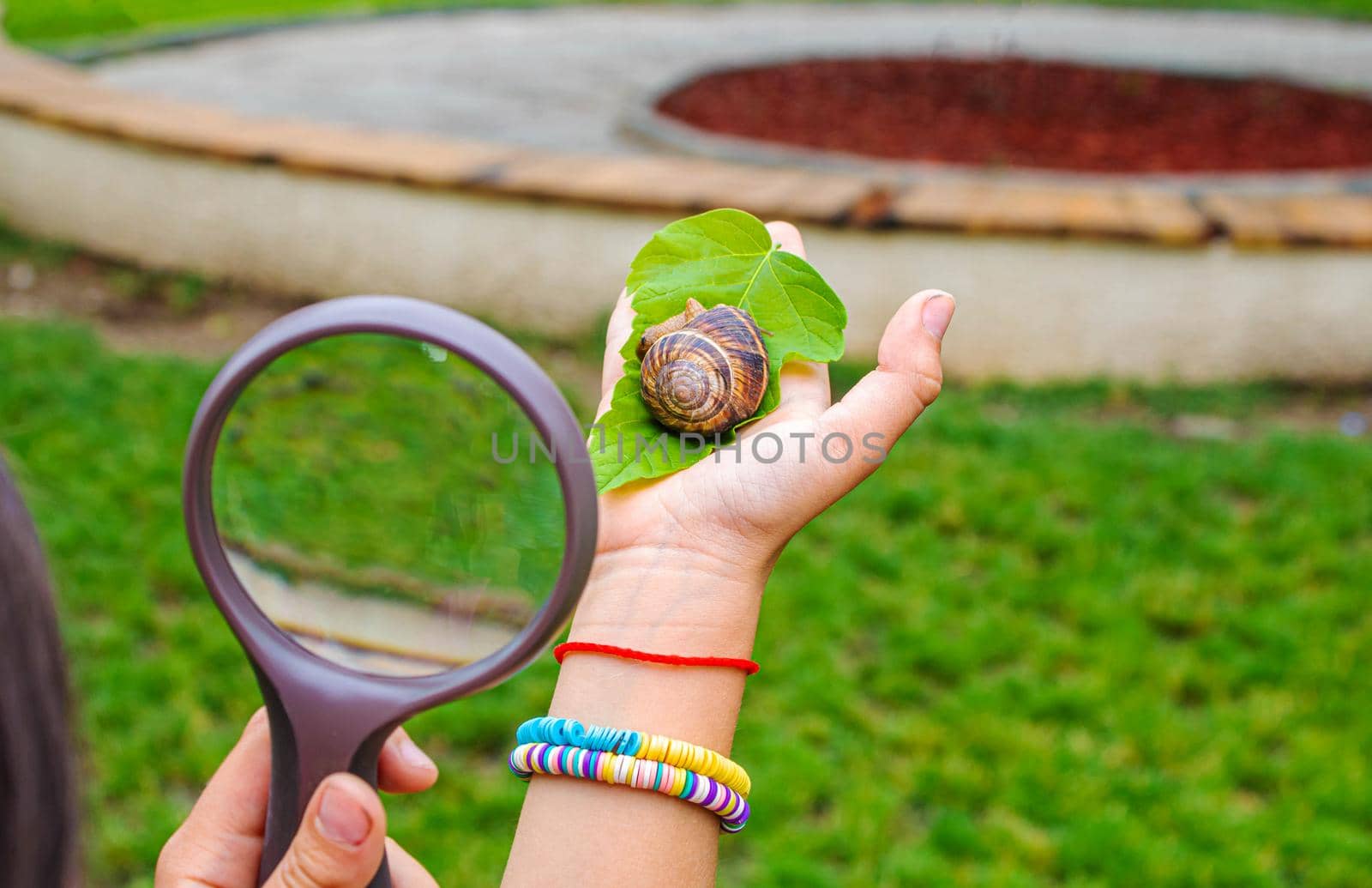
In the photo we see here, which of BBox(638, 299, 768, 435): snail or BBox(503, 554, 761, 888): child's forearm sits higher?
BBox(638, 299, 768, 435): snail

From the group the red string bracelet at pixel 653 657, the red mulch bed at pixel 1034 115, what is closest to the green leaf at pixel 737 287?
the red string bracelet at pixel 653 657

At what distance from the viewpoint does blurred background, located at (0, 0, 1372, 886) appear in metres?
2.41

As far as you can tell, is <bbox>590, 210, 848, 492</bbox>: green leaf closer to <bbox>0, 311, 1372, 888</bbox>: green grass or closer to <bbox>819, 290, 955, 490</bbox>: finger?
<bbox>819, 290, 955, 490</bbox>: finger

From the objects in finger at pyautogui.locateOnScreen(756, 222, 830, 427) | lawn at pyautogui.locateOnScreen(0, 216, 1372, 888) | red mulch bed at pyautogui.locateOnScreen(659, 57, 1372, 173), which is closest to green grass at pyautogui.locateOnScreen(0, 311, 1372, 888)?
lawn at pyautogui.locateOnScreen(0, 216, 1372, 888)

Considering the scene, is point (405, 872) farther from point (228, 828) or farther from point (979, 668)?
point (979, 668)

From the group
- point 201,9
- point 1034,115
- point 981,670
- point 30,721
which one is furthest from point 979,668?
point 201,9

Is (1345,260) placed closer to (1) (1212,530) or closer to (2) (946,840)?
(1) (1212,530)

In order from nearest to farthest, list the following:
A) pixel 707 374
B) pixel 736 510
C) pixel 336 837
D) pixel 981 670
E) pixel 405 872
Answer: pixel 336 837, pixel 405 872, pixel 736 510, pixel 707 374, pixel 981 670

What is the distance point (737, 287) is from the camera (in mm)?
1612

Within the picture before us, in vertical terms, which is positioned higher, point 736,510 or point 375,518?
point 736,510

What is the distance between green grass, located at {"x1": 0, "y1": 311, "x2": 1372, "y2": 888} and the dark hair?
1620 mm

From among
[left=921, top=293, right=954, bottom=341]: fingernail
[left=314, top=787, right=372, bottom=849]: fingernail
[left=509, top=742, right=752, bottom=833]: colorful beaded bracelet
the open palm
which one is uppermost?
[left=921, top=293, right=954, bottom=341]: fingernail

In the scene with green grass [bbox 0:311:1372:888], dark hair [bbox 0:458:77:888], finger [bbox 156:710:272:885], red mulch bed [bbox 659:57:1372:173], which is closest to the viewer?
dark hair [bbox 0:458:77:888]

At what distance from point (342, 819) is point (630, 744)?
0.94 feet
